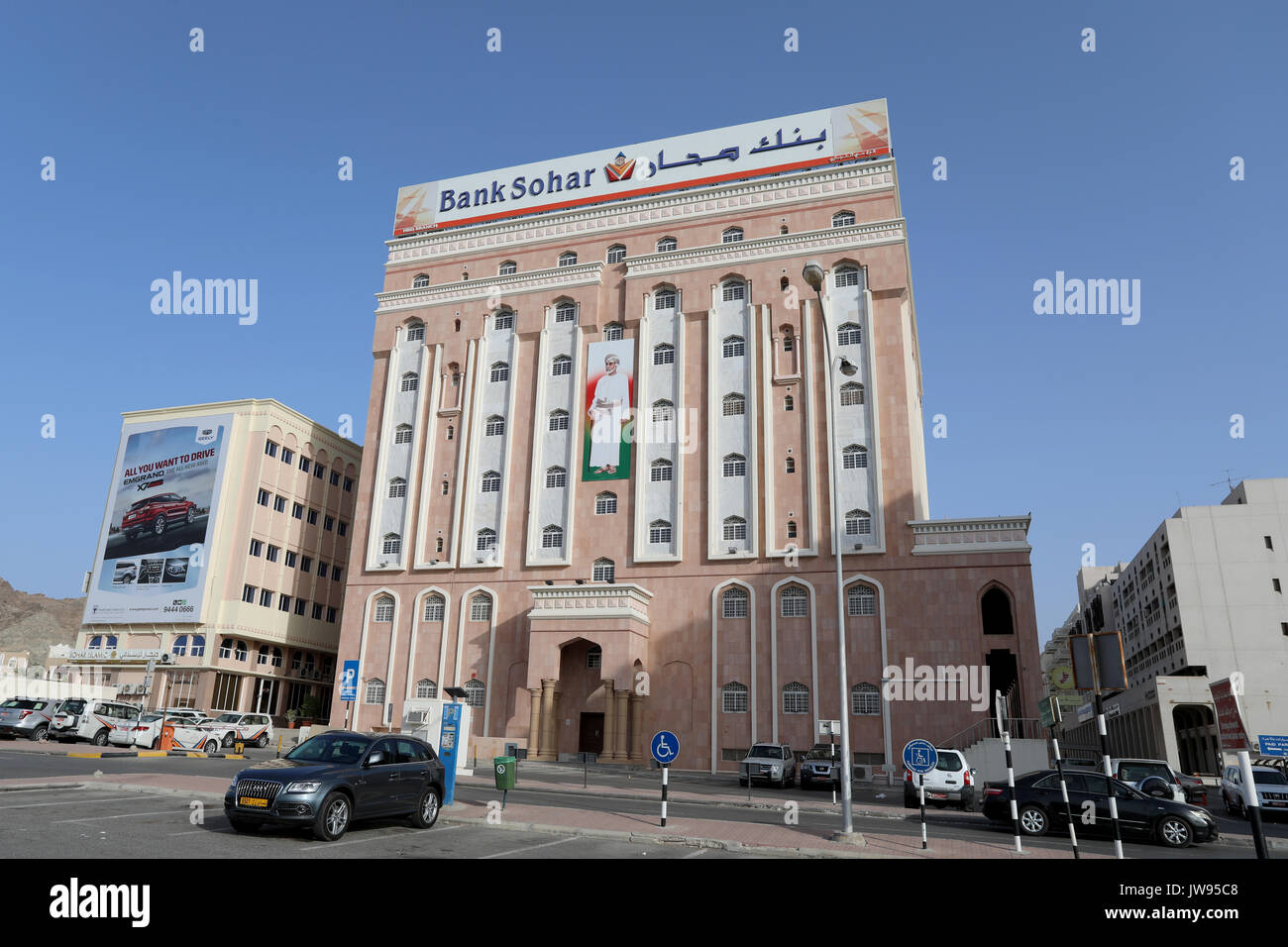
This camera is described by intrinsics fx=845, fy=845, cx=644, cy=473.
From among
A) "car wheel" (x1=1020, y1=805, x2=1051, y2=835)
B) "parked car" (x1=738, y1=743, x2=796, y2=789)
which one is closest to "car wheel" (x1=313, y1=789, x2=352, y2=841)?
"car wheel" (x1=1020, y1=805, x2=1051, y2=835)

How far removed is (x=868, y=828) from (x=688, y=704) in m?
23.3

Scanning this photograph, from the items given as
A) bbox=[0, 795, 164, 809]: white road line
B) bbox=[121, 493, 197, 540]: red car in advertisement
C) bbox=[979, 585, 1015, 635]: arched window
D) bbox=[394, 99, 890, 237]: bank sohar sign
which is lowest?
bbox=[0, 795, 164, 809]: white road line

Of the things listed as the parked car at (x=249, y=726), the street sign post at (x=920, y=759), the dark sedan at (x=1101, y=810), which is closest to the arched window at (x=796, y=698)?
the dark sedan at (x=1101, y=810)

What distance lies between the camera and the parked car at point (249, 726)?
36438 mm

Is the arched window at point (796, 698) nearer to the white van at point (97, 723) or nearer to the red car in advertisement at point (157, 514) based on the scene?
the white van at point (97, 723)

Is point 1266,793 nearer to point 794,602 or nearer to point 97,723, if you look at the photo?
point 794,602

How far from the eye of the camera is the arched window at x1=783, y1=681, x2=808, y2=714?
40250 millimetres

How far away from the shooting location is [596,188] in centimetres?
5428

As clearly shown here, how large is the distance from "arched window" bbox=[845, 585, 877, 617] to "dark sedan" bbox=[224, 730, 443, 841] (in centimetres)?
2943

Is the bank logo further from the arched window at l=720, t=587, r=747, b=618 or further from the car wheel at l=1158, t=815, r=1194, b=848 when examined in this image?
the car wheel at l=1158, t=815, r=1194, b=848

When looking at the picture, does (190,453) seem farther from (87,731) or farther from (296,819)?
(296,819)

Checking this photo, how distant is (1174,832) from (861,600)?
24.4 metres

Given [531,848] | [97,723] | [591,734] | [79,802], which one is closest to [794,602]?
[591,734]
